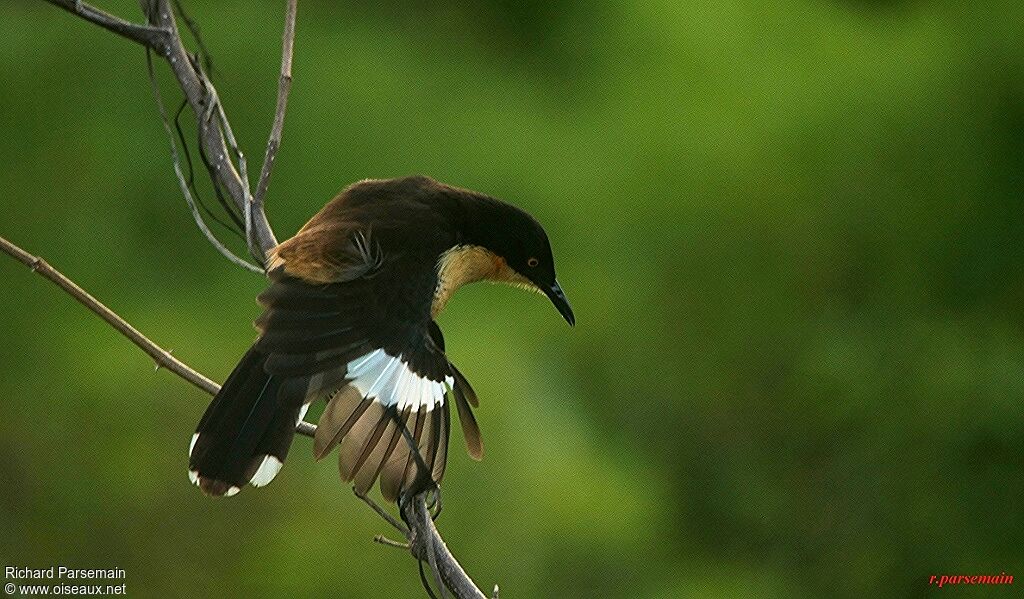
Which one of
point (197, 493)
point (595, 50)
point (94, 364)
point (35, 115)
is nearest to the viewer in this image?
point (197, 493)

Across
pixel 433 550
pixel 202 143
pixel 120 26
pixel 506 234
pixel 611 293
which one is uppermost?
pixel 120 26

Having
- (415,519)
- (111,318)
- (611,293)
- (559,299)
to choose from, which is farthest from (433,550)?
(611,293)

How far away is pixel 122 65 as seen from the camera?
3.41m

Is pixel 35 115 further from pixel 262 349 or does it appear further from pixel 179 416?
pixel 262 349

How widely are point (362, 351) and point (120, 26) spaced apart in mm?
473

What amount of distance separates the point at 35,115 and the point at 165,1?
196 centimetres

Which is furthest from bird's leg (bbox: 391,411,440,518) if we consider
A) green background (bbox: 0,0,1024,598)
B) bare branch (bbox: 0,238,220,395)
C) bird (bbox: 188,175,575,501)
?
green background (bbox: 0,0,1024,598)

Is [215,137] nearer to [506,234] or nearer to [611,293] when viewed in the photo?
[506,234]

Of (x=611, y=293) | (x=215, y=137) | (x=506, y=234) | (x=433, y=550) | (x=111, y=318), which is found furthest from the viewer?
(x=611, y=293)

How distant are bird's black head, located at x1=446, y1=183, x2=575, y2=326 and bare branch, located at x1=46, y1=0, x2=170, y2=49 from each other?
0.46 m

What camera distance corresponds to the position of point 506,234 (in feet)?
5.71

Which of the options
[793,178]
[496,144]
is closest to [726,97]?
[793,178]

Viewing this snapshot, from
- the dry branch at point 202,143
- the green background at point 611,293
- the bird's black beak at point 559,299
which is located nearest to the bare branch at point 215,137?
the dry branch at point 202,143

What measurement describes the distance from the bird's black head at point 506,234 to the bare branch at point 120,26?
0.46 metres
